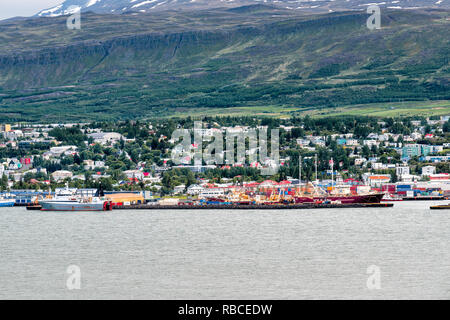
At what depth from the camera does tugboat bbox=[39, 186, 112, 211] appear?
225 feet

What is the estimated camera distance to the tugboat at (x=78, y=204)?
6844cm

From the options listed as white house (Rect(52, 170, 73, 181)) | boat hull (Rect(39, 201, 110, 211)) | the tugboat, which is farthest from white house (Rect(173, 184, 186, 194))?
white house (Rect(52, 170, 73, 181))

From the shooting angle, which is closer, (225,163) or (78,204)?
(78,204)

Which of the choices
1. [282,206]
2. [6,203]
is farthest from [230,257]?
[6,203]

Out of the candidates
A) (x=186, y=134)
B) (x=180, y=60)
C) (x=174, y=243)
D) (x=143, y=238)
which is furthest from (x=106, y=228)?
(x=180, y=60)

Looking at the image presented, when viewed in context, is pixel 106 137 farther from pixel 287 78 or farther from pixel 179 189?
pixel 287 78

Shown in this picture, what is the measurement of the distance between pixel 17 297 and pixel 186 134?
80.4 metres

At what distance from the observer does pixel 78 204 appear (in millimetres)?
68750

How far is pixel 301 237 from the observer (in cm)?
4166

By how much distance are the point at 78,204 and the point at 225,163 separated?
2467cm

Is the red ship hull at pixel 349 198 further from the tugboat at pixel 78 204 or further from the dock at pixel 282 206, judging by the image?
the tugboat at pixel 78 204

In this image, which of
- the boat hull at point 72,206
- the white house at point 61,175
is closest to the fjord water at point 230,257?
the boat hull at point 72,206
